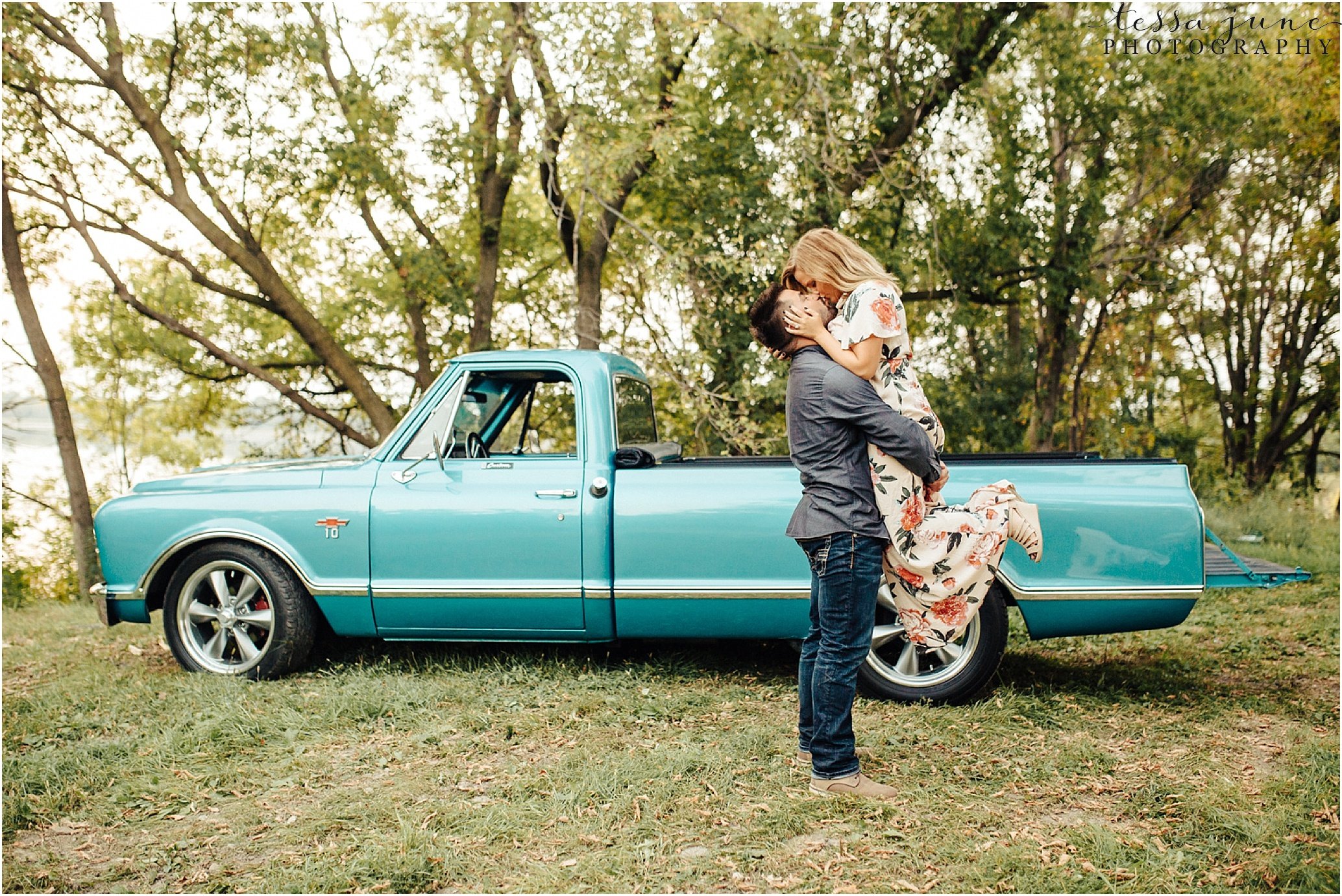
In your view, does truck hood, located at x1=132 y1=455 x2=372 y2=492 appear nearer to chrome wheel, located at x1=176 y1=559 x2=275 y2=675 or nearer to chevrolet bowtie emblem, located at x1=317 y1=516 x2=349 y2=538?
chevrolet bowtie emblem, located at x1=317 y1=516 x2=349 y2=538

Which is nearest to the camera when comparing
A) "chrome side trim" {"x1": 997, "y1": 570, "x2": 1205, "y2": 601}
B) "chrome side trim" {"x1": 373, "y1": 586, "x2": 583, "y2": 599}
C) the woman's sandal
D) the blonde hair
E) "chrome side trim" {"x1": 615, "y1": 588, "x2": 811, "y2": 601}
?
the blonde hair

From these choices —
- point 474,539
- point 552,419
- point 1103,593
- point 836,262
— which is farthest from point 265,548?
point 1103,593

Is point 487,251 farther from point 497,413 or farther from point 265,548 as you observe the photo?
point 265,548

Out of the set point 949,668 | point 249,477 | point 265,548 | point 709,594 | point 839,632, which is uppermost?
point 249,477

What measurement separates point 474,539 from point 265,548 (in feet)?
4.04

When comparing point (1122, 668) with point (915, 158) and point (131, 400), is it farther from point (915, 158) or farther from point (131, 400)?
point (131, 400)

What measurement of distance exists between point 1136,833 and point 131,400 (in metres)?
19.2

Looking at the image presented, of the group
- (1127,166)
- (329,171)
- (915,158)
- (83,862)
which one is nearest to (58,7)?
(329,171)

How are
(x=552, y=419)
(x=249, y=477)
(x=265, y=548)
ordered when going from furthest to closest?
(x=552, y=419) → (x=249, y=477) → (x=265, y=548)

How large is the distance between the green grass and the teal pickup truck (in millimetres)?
331

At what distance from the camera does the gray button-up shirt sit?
358 cm

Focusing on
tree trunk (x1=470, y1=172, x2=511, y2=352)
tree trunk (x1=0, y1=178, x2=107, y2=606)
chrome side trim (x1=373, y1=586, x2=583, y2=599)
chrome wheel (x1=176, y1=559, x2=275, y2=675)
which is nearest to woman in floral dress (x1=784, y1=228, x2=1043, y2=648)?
chrome side trim (x1=373, y1=586, x2=583, y2=599)

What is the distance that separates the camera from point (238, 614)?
561cm

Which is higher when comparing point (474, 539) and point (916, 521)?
point (916, 521)
